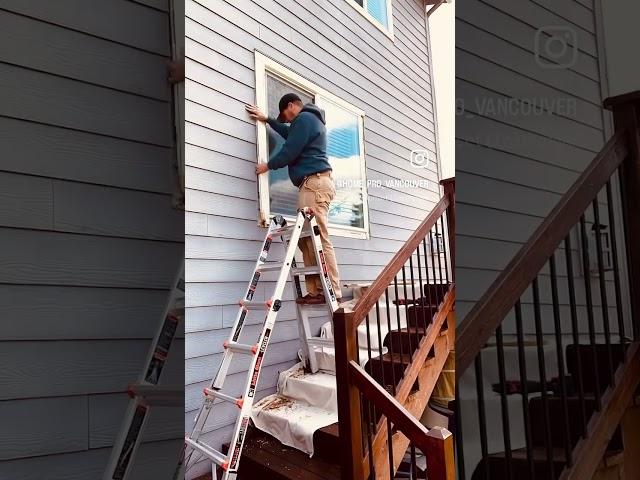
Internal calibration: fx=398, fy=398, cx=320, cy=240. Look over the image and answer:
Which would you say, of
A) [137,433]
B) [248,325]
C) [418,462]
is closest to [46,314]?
[137,433]

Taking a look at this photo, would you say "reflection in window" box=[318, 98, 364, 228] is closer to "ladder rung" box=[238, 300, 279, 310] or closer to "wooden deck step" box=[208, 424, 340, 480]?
"ladder rung" box=[238, 300, 279, 310]

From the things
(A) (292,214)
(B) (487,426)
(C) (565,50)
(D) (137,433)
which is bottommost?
(B) (487,426)

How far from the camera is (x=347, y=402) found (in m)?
0.77

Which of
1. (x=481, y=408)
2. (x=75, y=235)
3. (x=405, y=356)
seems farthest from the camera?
(x=405, y=356)

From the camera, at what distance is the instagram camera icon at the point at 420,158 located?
29.1 inches

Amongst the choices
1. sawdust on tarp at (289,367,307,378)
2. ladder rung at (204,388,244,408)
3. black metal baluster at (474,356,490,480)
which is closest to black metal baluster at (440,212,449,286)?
black metal baluster at (474,356,490,480)

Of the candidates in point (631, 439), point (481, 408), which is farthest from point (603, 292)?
point (481, 408)

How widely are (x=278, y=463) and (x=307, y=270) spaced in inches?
14.0

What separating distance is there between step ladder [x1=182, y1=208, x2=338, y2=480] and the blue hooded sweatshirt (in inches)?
2.8

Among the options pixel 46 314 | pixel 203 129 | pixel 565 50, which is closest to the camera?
pixel 46 314

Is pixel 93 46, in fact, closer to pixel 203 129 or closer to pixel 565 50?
pixel 203 129

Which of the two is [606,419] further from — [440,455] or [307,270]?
[307,270]

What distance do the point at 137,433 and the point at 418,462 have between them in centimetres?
71

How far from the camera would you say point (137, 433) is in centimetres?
32
